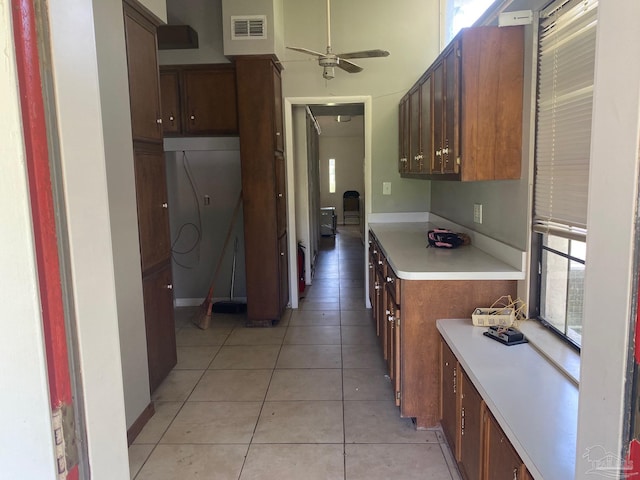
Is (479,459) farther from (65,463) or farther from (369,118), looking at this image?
(369,118)

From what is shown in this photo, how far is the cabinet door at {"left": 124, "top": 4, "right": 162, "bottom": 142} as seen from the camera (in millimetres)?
2643

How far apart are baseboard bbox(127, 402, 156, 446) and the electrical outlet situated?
2.38m

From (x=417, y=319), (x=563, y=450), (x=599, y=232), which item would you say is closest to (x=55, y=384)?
(x=599, y=232)

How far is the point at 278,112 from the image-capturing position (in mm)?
4441

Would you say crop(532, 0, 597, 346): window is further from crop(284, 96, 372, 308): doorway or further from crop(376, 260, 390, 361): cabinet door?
crop(284, 96, 372, 308): doorway

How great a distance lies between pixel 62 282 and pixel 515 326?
206 centimetres

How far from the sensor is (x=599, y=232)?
65 centimetres

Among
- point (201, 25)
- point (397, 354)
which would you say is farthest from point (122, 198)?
point (201, 25)

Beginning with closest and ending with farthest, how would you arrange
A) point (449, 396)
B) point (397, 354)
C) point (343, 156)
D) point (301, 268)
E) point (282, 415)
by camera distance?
point (449, 396) < point (397, 354) < point (282, 415) < point (301, 268) < point (343, 156)

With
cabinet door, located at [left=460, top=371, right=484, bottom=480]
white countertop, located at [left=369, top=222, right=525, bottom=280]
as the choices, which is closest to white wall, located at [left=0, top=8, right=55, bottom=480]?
cabinet door, located at [left=460, top=371, right=484, bottom=480]

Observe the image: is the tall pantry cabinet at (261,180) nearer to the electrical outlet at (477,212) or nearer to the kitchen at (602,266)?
the electrical outlet at (477,212)

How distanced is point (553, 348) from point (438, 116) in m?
1.60

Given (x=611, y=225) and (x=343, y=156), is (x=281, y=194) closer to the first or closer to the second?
(x=611, y=225)

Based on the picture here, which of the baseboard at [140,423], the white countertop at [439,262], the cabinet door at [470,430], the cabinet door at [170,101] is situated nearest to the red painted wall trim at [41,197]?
the cabinet door at [470,430]
